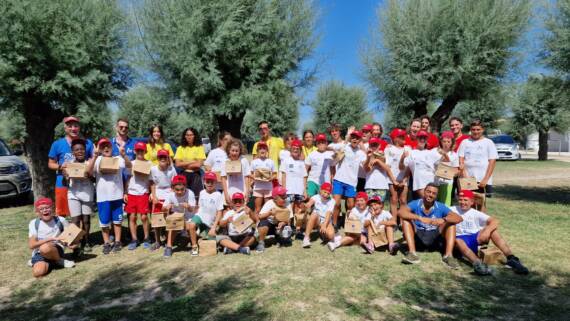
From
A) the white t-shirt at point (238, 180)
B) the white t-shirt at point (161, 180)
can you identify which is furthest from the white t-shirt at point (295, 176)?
the white t-shirt at point (161, 180)

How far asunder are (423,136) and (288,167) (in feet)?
7.89

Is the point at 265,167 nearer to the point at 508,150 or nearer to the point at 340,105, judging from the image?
the point at 508,150

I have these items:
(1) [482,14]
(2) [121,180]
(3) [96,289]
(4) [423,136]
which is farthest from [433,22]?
(3) [96,289]

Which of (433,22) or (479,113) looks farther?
(479,113)

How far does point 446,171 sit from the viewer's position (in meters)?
5.75

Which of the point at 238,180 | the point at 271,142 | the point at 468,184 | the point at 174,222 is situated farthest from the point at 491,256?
the point at 174,222

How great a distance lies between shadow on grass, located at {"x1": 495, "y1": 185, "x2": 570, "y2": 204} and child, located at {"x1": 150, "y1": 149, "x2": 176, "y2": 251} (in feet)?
31.6

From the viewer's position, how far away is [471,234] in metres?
5.07

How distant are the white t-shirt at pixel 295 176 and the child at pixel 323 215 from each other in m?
0.36

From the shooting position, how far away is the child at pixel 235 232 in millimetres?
5605

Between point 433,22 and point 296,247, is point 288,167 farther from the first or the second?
point 433,22

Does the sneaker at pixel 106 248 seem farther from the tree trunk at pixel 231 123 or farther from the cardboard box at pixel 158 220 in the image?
the tree trunk at pixel 231 123

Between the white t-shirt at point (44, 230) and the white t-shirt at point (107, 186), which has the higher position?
the white t-shirt at point (107, 186)

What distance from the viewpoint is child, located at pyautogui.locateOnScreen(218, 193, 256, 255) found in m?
5.61
